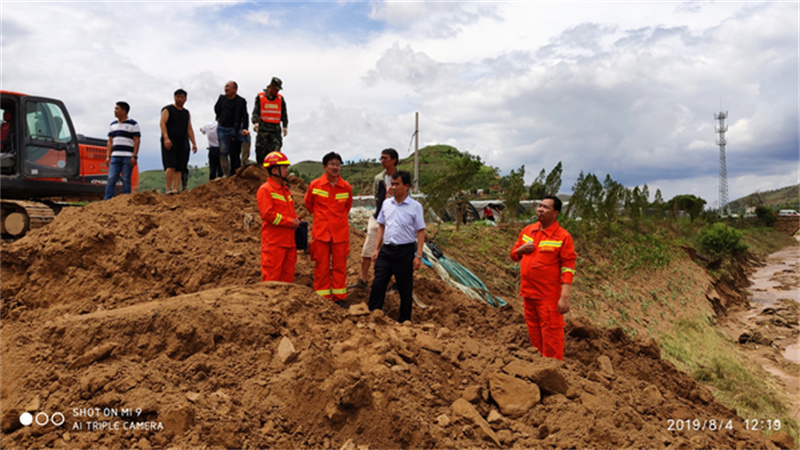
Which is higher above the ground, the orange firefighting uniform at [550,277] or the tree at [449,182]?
the tree at [449,182]

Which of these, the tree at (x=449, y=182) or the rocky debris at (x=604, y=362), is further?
the tree at (x=449, y=182)

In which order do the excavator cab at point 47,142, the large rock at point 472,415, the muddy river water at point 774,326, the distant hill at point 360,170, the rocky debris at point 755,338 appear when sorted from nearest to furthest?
the large rock at point 472,415 < the excavator cab at point 47,142 < the muddy river water at point 774,326 < the rocky debris at point 755,338 < the distant hill at point 360,170

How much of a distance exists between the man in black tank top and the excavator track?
2.96 m

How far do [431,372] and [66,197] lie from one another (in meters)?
9.95

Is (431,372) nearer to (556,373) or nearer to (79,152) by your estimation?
(556,373)

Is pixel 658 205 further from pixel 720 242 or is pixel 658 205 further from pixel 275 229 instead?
pixel 275 229

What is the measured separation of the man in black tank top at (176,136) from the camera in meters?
8.54

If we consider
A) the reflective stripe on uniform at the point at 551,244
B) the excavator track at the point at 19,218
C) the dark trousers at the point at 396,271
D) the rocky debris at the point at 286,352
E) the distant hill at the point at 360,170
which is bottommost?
the rocky debris at the point at 286,352

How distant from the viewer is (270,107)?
337 inches

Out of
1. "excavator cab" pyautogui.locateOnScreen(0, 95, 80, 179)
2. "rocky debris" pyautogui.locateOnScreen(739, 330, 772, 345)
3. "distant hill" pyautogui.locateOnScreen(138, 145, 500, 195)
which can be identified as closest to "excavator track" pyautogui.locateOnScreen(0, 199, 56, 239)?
"excavator cab" pyautogui.locateOnScreen(0, 95, 80, 179)

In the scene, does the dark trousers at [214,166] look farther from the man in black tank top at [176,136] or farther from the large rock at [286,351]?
the large rock at [286,351]

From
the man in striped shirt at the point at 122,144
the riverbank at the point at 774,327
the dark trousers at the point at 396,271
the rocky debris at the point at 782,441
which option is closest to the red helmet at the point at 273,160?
the dark trousers at the point at 396,271

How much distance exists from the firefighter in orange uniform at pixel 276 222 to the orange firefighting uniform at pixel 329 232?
0.26 metres

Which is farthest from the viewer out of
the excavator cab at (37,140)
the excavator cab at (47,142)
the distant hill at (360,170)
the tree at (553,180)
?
the distant hill at (360,170)
